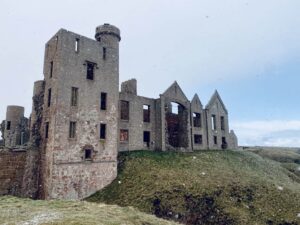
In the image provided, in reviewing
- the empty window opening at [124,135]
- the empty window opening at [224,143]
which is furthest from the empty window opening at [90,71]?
the empty window opening at [224,143]

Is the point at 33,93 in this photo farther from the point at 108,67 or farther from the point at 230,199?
the point at 230,199

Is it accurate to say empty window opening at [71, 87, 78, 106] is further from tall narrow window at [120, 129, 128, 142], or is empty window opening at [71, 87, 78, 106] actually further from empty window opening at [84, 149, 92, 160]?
tall narrow window at [120, 129, 128, 142]

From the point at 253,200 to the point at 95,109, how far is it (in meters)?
16.4

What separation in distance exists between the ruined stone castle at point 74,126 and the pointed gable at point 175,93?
6.02m

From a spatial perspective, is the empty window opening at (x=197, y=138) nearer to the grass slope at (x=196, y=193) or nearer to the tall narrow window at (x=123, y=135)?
the grass slope at (x=196, y=193)

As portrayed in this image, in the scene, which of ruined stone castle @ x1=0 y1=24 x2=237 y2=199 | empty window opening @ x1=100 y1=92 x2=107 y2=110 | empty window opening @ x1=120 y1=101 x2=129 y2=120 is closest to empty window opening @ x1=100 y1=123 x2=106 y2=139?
ruined stone castle @ x1=0 y1=24 x2=237 y2=199

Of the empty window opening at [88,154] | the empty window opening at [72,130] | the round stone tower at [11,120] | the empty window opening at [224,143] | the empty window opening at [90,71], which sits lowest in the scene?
the empty window opening at [88,154]

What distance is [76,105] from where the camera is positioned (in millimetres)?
21281

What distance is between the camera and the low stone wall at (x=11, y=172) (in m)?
19.2

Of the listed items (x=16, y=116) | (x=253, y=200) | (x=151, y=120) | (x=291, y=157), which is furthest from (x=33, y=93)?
(x=291, y=157)

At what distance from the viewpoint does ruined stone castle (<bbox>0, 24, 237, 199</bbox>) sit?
19.5m

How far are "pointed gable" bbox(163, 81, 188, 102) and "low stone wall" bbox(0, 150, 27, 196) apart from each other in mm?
19450

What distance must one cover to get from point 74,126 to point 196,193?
474 inches

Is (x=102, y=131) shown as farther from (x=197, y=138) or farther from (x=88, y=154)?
(x=197, y=138)
